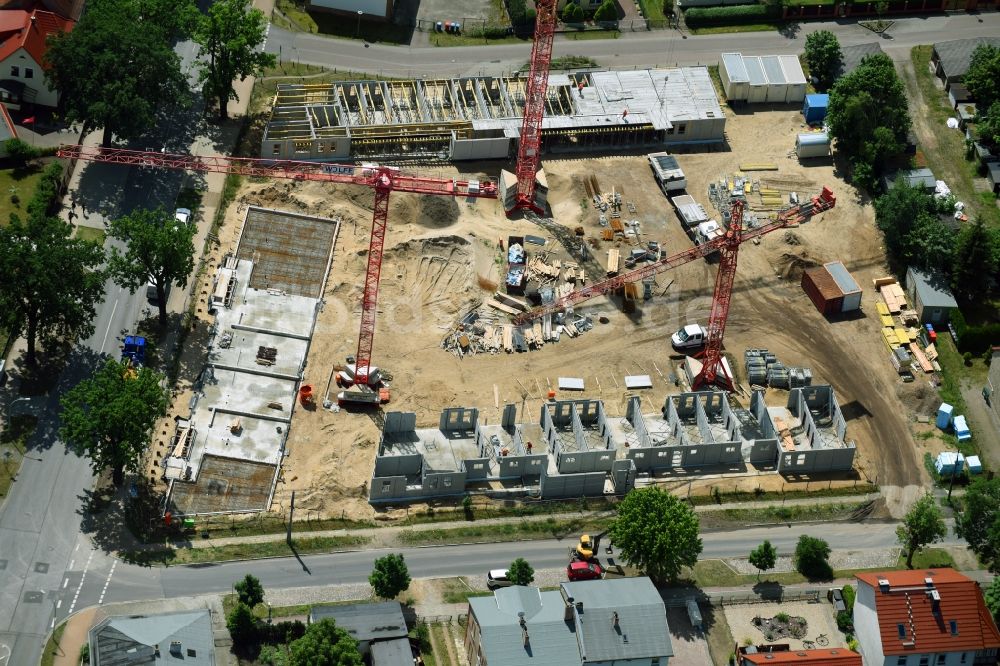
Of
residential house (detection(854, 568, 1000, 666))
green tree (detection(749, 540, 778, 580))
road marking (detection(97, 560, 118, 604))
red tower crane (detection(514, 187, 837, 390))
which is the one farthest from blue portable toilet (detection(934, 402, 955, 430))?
road marking (detection(97, 560, 118, 604))

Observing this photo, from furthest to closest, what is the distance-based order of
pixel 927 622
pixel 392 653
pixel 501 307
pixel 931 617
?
pixel 501 307 → pixel 931 617 → pixel 927 622 → pixel 392 653

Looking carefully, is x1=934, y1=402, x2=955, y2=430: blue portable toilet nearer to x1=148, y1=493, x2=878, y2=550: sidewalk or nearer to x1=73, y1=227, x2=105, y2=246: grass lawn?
x1=148, y1=493, x2=878, y2=550: sidewalk

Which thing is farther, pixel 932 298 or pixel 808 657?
pixel 932 298

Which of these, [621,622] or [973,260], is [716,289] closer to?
[973,260]

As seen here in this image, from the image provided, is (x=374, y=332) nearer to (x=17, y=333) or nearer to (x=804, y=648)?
(x=17, y=333)

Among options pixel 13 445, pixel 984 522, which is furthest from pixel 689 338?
pixel 13 445

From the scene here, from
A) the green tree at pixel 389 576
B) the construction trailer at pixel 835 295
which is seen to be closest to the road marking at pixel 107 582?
the green tree at pixel 389 576

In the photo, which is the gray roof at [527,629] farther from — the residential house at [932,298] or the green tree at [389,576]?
the residential house at [932,298]
